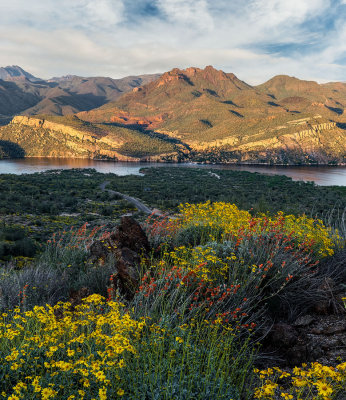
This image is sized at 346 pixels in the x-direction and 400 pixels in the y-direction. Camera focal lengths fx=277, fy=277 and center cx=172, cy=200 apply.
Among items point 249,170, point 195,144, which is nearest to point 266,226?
point 249,170

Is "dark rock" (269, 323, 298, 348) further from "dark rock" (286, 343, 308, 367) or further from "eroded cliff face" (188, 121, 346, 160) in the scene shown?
"eroded cliff face" (188, 121, 346, 160)

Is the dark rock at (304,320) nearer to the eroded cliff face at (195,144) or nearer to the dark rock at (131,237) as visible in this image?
the dark rock at (131,237)

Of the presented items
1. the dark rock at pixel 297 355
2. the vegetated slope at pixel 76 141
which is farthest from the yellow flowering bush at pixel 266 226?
the vegetated slope at pixel 76 141

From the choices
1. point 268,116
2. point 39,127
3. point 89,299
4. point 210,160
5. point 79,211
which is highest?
point 268,116

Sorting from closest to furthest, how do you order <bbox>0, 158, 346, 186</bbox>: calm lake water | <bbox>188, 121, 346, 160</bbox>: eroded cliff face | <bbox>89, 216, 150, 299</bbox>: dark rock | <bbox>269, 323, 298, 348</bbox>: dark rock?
<bbox>269, 323, 298, 348</bbox>: dark rock, <bbox>89, 216, 150, 299</bbox>: dark rock, <bbox>0, 158, 346, 186</bbox>: calm lake water, <bbox>188, 121, 346, 160</bbox>: eroded cliff face

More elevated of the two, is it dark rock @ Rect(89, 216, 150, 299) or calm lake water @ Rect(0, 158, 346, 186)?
calm lake water @ Rect(0, 158, 346, 186)

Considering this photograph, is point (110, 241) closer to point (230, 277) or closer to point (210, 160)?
point (230, 277)

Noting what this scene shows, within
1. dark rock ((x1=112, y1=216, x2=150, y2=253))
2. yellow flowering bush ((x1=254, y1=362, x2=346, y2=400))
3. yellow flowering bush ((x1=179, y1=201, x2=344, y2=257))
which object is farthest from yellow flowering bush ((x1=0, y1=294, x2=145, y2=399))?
yellow flowering bush ((x1=179, y1=201, x2=344, y2=257))

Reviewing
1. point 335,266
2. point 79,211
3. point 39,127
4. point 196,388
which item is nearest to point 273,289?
point 335,266

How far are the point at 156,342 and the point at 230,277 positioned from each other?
183cm

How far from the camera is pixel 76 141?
147250mm

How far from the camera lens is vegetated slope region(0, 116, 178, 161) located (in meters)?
135

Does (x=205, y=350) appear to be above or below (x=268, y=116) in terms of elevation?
below

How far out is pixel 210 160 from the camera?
12675 cm
